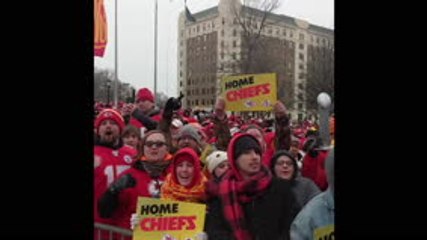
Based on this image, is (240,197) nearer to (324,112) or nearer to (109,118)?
(324,112)

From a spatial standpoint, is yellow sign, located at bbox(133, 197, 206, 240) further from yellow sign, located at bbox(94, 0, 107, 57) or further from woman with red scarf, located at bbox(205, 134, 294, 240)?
yellow sign, located at bbox(94, 0, 107, 57)

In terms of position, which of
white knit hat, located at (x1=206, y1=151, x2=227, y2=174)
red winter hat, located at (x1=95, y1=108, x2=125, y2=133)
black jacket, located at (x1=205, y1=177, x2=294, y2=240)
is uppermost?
red winter hat, located at (x1=95, y1=108, x2=125, y2=133)

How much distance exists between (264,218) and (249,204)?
0.11m

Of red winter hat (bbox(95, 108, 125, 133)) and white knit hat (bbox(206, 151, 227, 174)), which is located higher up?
red winter hat (bbox(95, 108, 125, 133))

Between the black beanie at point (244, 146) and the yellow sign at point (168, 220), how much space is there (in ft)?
1.28

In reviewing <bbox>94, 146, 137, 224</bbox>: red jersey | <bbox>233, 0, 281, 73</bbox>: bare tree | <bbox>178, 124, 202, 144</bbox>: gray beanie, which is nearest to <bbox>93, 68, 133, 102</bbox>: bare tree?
<bbox>233, 0, 281, 73</bbox>: bare tree

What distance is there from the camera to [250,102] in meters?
6.22

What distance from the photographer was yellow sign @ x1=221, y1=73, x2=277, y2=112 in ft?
Result: 19.9

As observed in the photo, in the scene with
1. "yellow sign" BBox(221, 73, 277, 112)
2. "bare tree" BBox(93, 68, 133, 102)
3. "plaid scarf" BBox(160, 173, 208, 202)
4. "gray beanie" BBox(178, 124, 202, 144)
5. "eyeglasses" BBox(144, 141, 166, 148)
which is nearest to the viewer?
"plaid scarf" BBox(160, 173, 208, 202)

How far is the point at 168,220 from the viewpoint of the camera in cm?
323

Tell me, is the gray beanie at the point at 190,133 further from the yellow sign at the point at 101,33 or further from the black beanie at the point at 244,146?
the yellow sign at the point at 101,33

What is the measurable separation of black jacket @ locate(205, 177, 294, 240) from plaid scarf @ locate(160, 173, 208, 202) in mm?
167
